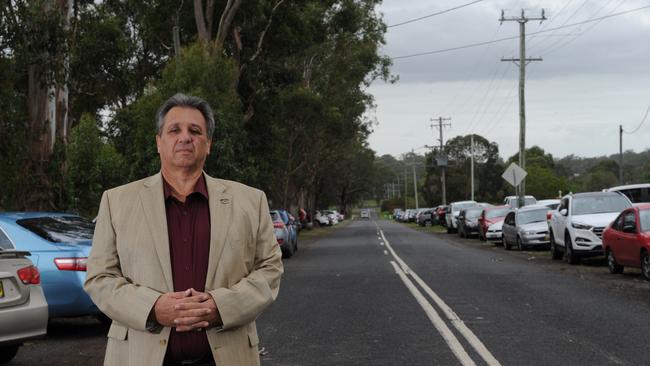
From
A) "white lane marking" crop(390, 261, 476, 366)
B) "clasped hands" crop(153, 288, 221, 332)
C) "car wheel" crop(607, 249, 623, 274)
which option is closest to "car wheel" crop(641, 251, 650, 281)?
"car wheel" crop(607, 249, 623, 274)

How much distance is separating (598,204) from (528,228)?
19.9 ft

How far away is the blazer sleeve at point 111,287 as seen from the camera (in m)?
3.25

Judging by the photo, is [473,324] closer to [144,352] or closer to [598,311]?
[598,311]

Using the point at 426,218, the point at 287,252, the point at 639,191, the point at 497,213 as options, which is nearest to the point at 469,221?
the point at 497,213

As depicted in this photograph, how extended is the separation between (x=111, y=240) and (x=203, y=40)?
77.0 ft

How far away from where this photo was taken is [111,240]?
3422 millimetres

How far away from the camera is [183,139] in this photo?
3490 mm

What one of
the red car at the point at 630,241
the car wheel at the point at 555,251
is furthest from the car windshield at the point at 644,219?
the car wheel at the point at 555,251

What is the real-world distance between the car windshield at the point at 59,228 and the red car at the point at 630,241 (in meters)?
9.94

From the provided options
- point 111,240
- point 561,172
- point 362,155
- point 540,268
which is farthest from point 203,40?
point 561,172

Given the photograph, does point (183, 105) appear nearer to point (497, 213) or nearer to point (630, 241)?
point (630, 241)

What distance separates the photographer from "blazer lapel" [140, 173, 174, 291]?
330 cm

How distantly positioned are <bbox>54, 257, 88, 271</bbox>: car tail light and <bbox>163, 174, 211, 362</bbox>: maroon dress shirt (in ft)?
21.6

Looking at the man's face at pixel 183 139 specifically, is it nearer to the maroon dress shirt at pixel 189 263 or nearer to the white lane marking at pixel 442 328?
the maroon dress shirt at pixel 189 263
